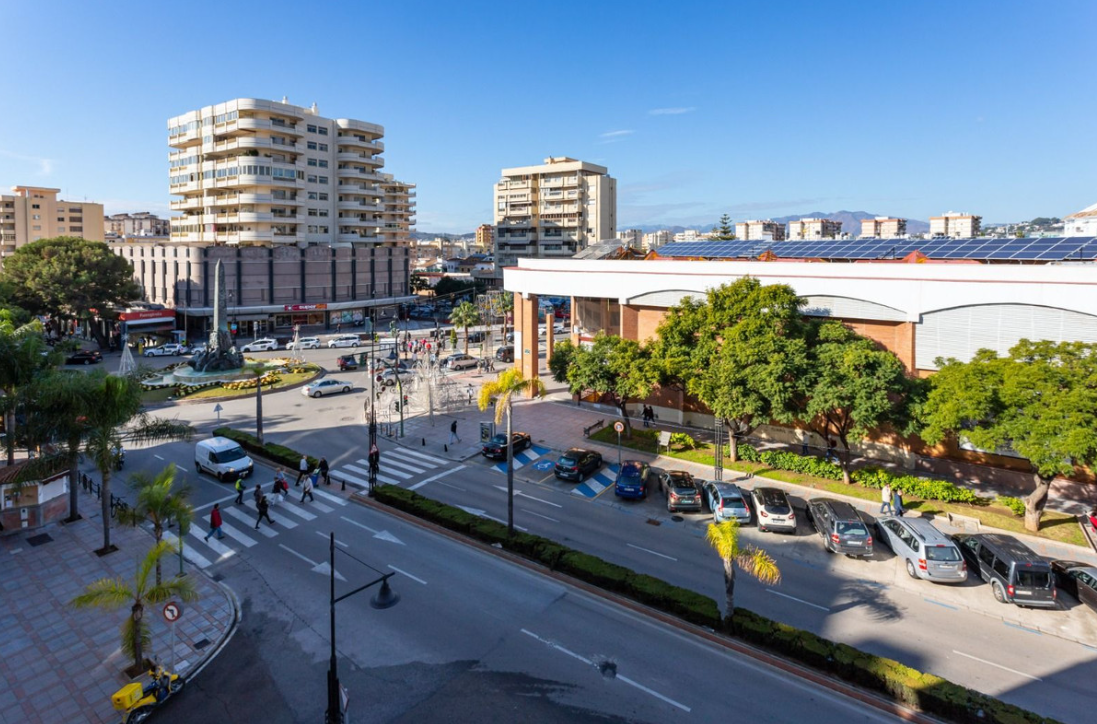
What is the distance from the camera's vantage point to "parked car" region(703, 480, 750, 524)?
25.9 meters

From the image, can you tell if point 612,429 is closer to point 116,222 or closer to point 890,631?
point 890,631

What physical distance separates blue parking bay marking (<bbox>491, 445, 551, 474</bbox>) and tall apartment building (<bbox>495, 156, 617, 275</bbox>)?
9179 centimetres

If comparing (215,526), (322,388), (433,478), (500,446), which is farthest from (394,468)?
(322,388)

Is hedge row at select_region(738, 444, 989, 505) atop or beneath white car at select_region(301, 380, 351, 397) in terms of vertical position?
beneath

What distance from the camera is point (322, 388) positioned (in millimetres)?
49500

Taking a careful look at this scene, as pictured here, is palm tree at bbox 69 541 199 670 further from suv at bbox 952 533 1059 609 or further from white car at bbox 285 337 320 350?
white car at bbox 285 337 320 350

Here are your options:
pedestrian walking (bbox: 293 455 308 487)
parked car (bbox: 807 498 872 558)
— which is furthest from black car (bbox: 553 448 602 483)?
pedestrian walking (bbox: 293 455 308 487)

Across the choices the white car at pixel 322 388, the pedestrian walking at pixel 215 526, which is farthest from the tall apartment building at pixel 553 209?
the pedestrian walking at pixel 215 526

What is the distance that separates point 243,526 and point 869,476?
90.5ft

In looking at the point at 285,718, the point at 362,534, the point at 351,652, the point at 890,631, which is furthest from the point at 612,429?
the point at 285,718

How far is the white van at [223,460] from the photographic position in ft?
101

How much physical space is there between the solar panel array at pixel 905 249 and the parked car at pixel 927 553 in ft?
62.0

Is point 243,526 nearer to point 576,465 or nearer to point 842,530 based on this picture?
point 576,465

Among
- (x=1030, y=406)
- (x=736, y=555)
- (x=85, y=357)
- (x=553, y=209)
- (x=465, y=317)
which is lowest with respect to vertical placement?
(x=736, y=555)
